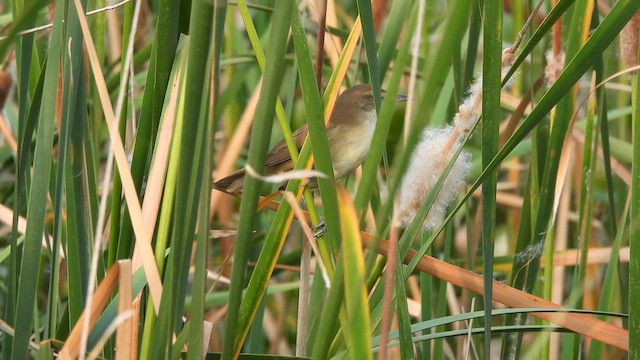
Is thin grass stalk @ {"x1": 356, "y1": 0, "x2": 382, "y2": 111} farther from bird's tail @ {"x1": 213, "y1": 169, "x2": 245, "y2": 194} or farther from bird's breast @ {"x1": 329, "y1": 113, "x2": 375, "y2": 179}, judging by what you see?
bird's breast @ {"x1": 329, "y1": 113, "x2": 375, "y2": 179}

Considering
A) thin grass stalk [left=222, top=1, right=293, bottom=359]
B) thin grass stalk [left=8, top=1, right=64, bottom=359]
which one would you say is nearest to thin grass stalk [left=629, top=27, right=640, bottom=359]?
thin grass stalk [left=222, top=1, right=293, bottom=359]

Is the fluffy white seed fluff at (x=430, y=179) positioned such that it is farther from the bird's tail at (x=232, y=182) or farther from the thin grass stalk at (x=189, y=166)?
the bird's tail at (x=232, y=182)

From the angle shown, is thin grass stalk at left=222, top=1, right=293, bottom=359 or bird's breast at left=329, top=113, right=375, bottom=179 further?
bird's breast at left=329, top=113, right=375, bottom=179

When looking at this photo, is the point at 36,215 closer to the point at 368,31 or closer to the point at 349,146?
the point at 368,31

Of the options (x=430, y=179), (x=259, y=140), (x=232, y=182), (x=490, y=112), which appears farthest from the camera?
(x=232, y=182)

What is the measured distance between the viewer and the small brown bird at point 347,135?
243cm

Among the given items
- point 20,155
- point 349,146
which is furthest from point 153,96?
point 349,146

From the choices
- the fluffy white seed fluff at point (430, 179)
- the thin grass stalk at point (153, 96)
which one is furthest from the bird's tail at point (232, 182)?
the thin grass stalk at point (153, 96)

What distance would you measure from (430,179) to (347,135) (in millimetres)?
1272

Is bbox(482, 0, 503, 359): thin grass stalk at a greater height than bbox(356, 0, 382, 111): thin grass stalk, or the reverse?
bbox(356, 0, 382, 111): thin grass stalk

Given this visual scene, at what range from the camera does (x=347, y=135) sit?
Answer: 2.65 metres

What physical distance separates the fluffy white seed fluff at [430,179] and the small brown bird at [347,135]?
35.1 inches

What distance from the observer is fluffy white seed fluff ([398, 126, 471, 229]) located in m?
1.38

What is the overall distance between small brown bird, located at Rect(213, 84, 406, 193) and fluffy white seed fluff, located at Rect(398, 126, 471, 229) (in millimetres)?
892
